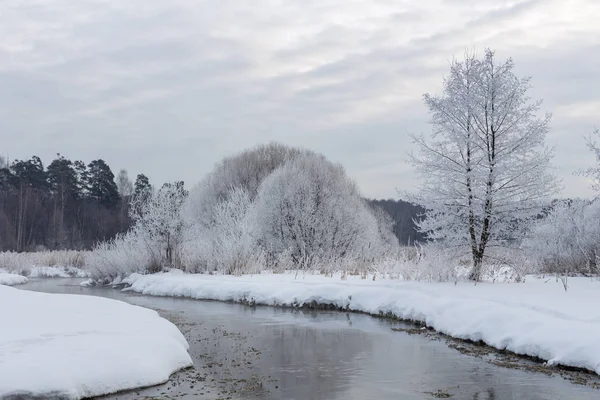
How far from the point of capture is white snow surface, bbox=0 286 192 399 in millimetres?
7984

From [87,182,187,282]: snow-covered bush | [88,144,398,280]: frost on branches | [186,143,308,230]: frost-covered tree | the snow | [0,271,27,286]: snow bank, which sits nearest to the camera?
[88,144,398,280]: frost on branches

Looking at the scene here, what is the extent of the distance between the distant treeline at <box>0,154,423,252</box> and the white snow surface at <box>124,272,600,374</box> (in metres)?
45.4

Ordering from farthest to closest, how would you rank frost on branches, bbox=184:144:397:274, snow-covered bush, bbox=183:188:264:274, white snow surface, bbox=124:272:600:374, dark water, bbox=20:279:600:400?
frost on branches, bbox=184:144:397:274 < snow-covered bush, bbox=183:188:264:274 < white snow surface, bbox=124:272:600:374 < dark water, bbox=20:279:600:400

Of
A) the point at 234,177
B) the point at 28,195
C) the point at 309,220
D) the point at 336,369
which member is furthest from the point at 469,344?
the point at 28,195

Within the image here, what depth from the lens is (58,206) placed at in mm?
76438

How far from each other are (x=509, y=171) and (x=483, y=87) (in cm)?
281

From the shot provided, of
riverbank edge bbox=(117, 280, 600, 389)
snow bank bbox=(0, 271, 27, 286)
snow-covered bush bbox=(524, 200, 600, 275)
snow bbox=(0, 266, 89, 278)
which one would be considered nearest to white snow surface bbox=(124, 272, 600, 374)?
riverbank edge bbox=(117, 280, 600, 389)

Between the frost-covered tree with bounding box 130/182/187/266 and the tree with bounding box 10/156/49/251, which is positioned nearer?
the frost-covered tree with bounding box 130/182/187/266

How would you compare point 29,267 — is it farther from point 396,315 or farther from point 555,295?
point 555,295

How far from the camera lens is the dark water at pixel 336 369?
876 cm

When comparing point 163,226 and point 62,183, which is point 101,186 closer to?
point 62,183

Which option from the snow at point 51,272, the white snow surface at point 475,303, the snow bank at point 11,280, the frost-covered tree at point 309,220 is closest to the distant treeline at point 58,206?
the snow at point 51,272

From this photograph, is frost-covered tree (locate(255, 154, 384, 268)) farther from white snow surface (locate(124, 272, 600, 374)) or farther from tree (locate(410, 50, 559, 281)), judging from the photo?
tree (locate(410, 50, 559, 281))

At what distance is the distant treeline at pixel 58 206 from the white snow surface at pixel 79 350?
55.7 meters
